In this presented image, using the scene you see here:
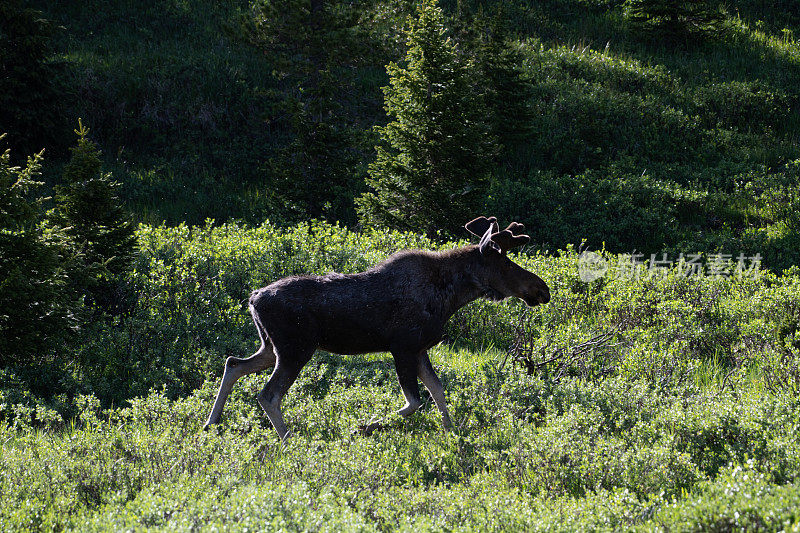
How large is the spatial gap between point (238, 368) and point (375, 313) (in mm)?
1691

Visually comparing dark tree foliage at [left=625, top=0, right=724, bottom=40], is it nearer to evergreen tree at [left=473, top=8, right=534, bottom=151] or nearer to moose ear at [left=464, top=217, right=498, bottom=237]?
evergreen tree at [left=473, top=8, right=534, bottom=151]

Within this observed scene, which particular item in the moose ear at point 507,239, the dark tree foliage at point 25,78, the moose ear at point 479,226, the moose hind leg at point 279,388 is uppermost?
the moose ear at point 507,239

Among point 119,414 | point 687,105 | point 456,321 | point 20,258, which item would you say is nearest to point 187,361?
point 119,414

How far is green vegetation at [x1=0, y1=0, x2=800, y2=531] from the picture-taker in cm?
636

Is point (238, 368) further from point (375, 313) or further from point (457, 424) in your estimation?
point (457, 424)

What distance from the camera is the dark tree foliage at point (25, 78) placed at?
68.2ft

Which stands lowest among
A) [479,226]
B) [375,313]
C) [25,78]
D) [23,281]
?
[25,78]

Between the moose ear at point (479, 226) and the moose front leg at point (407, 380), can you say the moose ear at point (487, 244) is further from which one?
the moose front leg at point (407, 380)

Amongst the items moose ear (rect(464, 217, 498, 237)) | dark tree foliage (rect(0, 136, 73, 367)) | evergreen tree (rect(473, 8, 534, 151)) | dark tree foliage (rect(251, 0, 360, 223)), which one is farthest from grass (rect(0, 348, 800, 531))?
evergreen tree (rect(473, 8, 534, 151))

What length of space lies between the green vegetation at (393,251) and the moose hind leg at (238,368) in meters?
0.22

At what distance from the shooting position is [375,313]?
8.03 m

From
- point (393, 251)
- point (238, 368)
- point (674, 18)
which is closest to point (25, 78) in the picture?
point (393, 251)

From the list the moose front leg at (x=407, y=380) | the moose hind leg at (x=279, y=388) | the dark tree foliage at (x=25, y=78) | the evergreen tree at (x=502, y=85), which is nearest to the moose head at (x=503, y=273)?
the moose front leg at (x=407, y=380)

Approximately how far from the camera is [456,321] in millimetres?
12164
